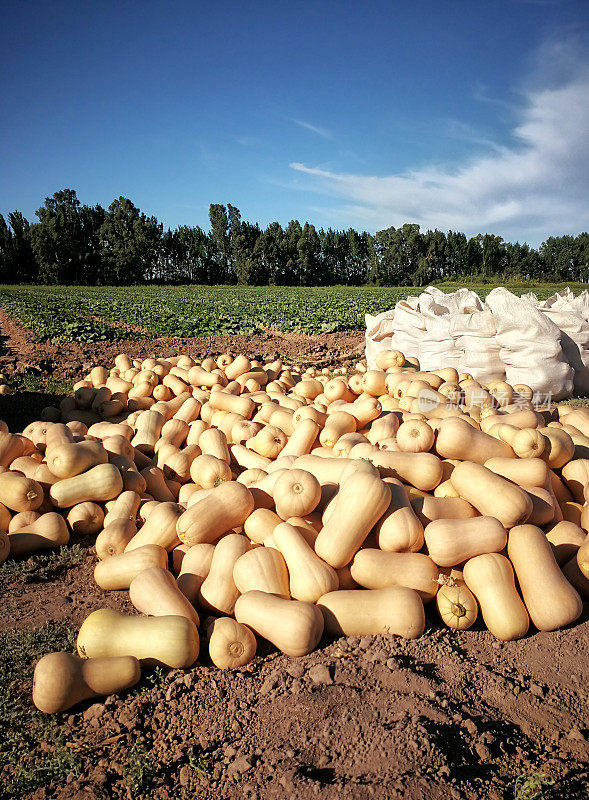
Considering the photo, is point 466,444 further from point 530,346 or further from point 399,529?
point 530,346

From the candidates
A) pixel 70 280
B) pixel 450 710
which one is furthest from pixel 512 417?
pixel 70 280

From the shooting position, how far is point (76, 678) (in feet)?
7.70

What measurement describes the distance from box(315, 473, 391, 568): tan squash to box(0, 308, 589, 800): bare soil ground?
0.48m

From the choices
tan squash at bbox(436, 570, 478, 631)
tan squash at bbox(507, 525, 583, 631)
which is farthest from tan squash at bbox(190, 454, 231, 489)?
tan squash at bbox(507, 525, 583, 631)

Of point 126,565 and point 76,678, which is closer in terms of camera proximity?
point 76,678

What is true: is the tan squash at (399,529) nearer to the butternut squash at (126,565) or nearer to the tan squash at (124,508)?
the butternut squash at (126,565)

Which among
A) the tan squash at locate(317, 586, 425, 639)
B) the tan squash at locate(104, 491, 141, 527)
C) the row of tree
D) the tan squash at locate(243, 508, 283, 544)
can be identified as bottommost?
the tan squash at locate(317, 586, 425, 639)

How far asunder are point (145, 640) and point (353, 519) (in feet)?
4.31

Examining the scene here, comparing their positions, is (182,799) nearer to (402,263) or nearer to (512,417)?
(512,417)

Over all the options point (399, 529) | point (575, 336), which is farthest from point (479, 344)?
point (399, 529)

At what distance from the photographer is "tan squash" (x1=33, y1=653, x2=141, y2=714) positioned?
228 centimetres

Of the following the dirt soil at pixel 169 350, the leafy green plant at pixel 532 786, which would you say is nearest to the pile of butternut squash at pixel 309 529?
the leafy green plant at pixel 532 786

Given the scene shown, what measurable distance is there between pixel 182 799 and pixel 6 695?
1.12 m

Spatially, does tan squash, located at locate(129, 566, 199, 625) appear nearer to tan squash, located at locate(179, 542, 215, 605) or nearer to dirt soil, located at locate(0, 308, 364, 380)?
tan squash, located at locate(179, 542, 215, 605)
